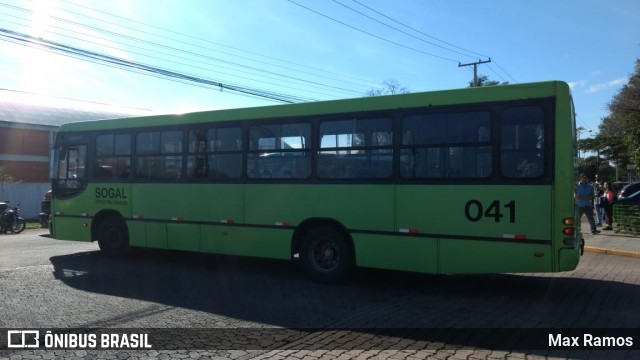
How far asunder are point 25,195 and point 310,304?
24330mm

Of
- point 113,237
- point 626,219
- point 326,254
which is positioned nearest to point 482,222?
point 326,254

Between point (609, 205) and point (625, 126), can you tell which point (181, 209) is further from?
point (625, 126)

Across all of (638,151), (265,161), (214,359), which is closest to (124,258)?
(265,161)

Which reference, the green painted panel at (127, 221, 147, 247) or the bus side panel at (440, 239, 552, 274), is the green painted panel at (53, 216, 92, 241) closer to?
the green painted panel at (127, 221, 147, 247)

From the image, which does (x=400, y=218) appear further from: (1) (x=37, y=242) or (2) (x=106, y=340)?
(1) (x=37, y=242)

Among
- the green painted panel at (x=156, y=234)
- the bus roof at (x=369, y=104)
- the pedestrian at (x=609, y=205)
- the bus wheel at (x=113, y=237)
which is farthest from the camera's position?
the pedestrian at (x=609, y=205)

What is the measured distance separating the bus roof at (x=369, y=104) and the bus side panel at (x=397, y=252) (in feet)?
6.83

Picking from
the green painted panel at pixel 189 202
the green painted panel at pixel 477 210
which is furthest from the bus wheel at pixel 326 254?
the green painted panel at pixel 189 202

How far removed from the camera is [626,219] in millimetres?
16172

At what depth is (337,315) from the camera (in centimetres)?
663

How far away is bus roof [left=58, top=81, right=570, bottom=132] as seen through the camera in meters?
7.07

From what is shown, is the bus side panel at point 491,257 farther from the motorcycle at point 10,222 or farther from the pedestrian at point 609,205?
the motorcycle at point 10,222

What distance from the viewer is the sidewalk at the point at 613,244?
12.2 meters

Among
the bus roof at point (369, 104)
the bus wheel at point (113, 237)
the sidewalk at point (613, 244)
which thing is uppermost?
the bus roof at point (369, 104)
